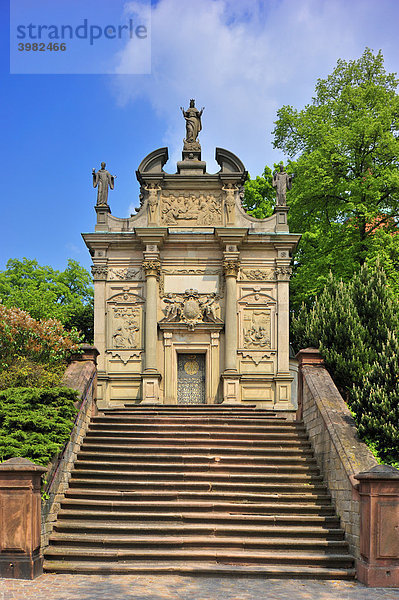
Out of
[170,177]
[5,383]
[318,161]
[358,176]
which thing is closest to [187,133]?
[170,177]

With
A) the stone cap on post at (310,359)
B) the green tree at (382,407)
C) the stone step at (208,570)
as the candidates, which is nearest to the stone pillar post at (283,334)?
the stone cap on post at (310,359)

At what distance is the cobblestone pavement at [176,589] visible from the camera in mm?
7945

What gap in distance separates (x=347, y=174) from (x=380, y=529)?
1792 centimetres

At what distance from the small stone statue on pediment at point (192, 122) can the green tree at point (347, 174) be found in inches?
170

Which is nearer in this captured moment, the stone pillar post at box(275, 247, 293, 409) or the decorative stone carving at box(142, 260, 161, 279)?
the stone pillar post at box(275, 247, 293, 409)

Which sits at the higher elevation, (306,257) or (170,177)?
(170,177)

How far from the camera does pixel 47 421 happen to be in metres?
10.8

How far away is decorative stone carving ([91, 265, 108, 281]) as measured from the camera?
2014 centimetres

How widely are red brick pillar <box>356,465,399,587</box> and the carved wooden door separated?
1098 centimetres

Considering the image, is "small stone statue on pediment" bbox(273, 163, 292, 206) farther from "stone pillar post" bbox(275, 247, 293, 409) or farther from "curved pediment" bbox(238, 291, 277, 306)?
"curved pediment" bbox(238, 291, 277, 306)

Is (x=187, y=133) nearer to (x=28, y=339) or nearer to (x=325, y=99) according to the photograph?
(x=325, y=99)

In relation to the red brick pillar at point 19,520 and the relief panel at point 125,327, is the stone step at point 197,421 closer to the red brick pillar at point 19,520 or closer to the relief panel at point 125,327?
the relief panel at point 125,327

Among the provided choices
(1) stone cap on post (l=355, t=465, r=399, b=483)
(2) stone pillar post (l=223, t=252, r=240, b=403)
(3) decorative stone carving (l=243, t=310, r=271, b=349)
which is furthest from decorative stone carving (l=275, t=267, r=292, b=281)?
(1) stone cap on post (l=355, t=465, r=399, b=483)

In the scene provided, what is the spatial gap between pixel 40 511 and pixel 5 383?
12.7 ft
